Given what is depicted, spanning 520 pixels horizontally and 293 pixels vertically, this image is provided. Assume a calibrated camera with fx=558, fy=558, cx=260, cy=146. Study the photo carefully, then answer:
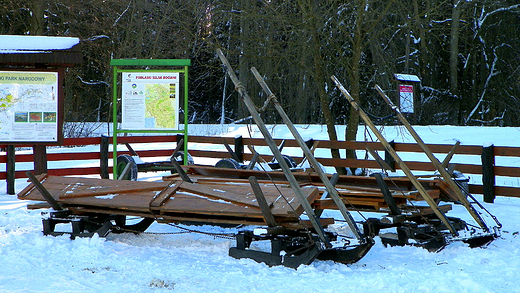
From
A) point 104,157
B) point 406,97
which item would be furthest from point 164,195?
point 104,157

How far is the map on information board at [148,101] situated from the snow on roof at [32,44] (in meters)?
1.70

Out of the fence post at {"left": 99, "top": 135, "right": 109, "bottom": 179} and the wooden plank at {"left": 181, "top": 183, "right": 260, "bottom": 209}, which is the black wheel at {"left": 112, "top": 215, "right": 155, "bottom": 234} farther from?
the fence post at {"left": 99, "top": 135, "right": 109, "bottom": 179}

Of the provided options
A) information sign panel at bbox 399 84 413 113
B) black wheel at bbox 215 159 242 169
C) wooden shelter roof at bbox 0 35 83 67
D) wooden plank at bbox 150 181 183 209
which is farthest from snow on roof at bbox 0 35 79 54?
information sign panel at bbox 399 84 413 113

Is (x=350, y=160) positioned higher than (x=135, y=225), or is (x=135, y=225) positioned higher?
(x=350, y=160)

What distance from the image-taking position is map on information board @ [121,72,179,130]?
11133 millimetres

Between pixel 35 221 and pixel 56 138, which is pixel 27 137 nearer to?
pixel 56 138

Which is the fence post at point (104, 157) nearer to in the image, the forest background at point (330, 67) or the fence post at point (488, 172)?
the forest background at point (330, 67)

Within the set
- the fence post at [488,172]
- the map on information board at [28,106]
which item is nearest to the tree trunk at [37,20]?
the map on information board at [28,106]

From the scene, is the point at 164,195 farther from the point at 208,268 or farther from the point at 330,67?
the point at 330,67

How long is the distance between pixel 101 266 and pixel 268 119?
67.0ft

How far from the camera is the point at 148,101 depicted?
11164mm

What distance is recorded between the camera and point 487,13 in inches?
1009

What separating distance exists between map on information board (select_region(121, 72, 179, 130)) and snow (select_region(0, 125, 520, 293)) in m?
4.45

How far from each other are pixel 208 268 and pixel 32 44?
6.19 metres
